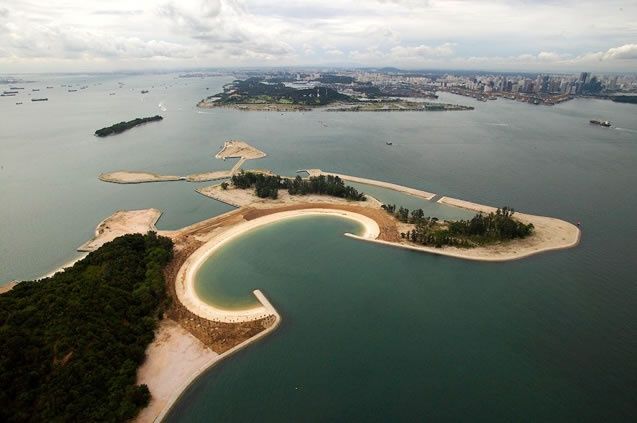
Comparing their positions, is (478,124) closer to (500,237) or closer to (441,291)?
(500,237)

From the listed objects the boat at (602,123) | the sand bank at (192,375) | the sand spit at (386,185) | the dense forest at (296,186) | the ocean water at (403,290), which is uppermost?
the boat at (602,123)

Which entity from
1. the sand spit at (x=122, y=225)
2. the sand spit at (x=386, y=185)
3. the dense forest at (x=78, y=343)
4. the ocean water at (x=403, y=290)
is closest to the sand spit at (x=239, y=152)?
the ocean water at (x=403, y=290)

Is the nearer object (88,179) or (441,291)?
(441,291)

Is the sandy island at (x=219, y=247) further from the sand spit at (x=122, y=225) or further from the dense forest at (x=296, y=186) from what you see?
the dense forest at (x=296, y=186)

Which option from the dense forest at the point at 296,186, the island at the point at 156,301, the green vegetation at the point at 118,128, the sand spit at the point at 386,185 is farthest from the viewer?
the green vegetation at the point at 118,128

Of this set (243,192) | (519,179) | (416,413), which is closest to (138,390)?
(416,413)

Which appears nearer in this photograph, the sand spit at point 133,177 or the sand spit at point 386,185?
the sand spit at point 386,185

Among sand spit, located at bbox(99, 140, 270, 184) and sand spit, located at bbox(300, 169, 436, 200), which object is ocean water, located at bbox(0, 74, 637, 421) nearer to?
sand spit, located at bbox(99, 140, 270, 184)
